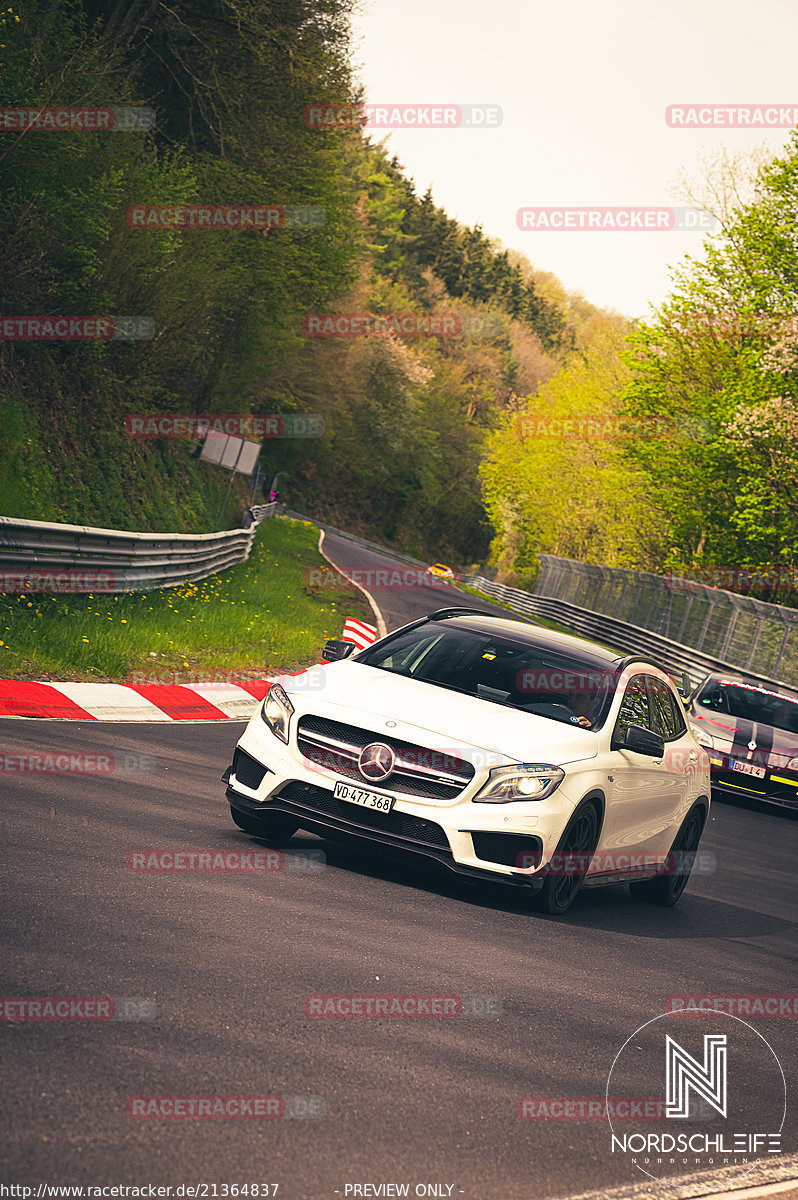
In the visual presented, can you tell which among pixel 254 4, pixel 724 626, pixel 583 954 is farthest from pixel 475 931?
pixel 254 4

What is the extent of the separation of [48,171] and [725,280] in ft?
102

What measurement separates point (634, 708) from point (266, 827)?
8.72ft

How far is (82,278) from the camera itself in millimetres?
23172

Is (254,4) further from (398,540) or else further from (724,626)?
(398,540)

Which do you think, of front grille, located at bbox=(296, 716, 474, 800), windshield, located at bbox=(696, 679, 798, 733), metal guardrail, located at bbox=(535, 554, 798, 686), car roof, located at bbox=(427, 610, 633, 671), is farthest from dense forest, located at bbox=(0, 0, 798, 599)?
front grille, located at bbox=(296, 716, 474, 800)

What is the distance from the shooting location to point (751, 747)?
1773cm

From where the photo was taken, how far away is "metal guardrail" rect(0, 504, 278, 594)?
14.1 metres

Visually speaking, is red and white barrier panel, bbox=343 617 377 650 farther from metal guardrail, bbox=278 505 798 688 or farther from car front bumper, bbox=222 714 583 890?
car front bumper, bbox=222 714 583 890

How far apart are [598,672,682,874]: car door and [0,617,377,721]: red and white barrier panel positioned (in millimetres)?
3481

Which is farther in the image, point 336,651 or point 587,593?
point 587,593

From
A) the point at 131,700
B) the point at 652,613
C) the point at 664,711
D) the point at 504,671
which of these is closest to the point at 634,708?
the point at 664,711

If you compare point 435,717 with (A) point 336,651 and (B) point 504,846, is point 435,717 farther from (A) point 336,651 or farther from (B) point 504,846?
(A) point 336,651

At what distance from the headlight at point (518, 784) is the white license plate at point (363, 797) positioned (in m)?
0.50

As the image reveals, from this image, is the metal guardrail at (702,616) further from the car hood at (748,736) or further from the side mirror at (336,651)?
the side mirror at (336,651)
